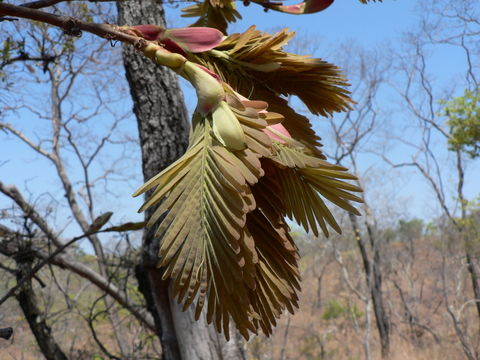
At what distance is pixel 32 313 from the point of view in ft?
7.32

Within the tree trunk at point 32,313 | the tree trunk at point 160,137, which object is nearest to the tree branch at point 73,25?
the tree trunk at point 160,137

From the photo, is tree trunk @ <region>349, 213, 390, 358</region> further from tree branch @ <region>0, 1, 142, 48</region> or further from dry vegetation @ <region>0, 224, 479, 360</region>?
tree branch @ <region>0, 1, 142, 48</region>

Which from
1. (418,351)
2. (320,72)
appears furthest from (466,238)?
(320,72)

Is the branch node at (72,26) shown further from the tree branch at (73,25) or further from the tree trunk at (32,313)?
the tree trunk at (32,313)

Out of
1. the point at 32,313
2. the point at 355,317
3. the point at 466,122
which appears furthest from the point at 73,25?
the point at 355,317

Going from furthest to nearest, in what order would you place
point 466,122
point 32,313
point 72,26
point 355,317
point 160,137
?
point 355,317 → point 466,122 → point 32,313 → point 160,137 → point 72,26

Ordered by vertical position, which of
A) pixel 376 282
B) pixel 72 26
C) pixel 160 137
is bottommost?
pixel 72 26

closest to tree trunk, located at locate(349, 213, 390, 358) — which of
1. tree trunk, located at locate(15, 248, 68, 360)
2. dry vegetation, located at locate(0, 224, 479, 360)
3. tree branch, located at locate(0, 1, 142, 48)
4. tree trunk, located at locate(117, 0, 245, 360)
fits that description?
dry vegetation, located at locate(0, 224, 479, 360)

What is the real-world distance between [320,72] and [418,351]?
11.4 meters

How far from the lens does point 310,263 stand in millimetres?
19672

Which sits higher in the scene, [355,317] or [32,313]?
[355,317]

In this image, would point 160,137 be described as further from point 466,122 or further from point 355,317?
point 355,317

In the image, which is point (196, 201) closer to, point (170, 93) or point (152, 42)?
point (152, 42)

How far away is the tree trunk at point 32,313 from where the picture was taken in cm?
220
